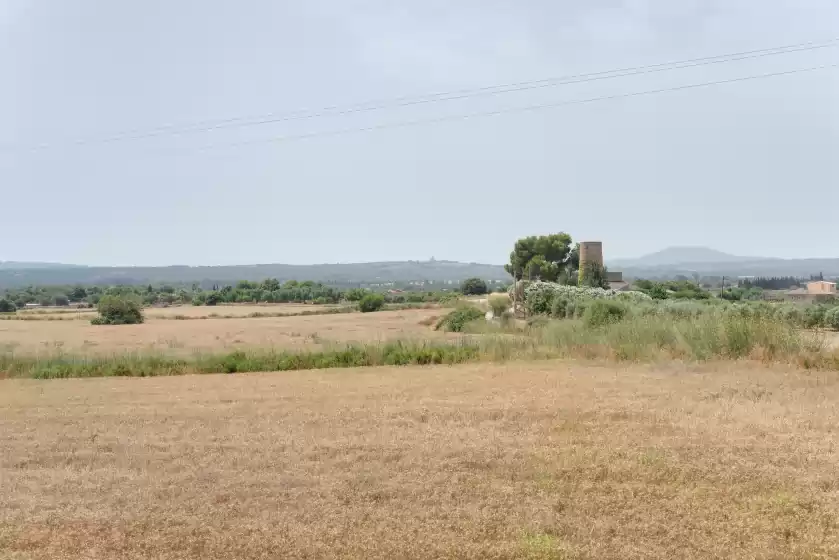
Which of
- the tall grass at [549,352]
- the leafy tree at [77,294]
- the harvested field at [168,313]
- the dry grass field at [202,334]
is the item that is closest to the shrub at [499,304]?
the dry grass field at [202,334]

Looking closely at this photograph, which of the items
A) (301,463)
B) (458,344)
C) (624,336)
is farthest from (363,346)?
(301,463)

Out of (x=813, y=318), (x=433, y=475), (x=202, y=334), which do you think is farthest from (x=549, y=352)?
(x=202, y=334)

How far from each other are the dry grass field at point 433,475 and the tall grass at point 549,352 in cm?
407

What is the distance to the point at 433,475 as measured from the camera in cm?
762

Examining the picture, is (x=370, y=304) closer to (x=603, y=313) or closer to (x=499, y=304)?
(x=499, y=304)

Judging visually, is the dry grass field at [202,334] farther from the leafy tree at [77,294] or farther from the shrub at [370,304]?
the leafy tree at [77,294]

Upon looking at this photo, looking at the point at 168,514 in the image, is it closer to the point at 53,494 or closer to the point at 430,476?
the point at 53,494

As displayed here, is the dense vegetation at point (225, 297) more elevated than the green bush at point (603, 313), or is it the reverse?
the green bush at point (603, 313)

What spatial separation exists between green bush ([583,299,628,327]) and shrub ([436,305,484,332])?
10635mm

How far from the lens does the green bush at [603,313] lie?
2279 centimetres

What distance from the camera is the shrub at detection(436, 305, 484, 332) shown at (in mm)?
35750

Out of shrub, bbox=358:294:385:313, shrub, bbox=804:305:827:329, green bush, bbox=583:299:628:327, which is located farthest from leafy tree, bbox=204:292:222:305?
shrub, bbox=804:305:827:329

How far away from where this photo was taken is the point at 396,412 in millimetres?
11211

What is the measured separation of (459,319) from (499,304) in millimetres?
2163
